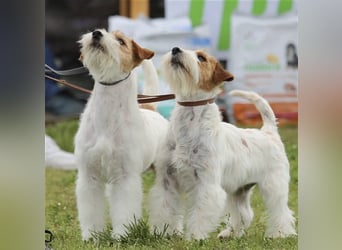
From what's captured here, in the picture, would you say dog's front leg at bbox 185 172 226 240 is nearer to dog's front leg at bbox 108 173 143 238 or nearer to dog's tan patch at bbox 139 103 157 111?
dog's front leg at bbox 108 173 143 238

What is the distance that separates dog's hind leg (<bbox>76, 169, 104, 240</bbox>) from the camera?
4672mm

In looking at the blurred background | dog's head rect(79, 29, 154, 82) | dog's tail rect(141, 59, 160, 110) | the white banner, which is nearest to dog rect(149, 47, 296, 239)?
dog's head rect(79, 29, 154, 82)

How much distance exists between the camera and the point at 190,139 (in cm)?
461

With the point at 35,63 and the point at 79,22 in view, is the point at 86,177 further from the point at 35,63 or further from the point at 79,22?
the point at 79,22

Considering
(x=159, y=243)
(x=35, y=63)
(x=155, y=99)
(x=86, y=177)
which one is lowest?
(x=159, y=243)

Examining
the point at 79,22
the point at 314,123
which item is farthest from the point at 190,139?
the point at 79,22

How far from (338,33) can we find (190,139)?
1.70 m

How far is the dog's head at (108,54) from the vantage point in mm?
4449

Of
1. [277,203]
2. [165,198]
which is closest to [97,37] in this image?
[165,198]

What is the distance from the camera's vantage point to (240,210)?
5.14m

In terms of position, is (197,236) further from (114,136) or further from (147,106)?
(147,106)

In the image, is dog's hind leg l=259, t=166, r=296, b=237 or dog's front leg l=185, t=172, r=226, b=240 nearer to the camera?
dog's front leg l=185, t=172, r=226, b=240

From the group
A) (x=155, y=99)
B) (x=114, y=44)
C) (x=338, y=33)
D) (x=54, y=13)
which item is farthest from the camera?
(x=54, y=13)

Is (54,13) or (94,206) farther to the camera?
(54,13)
